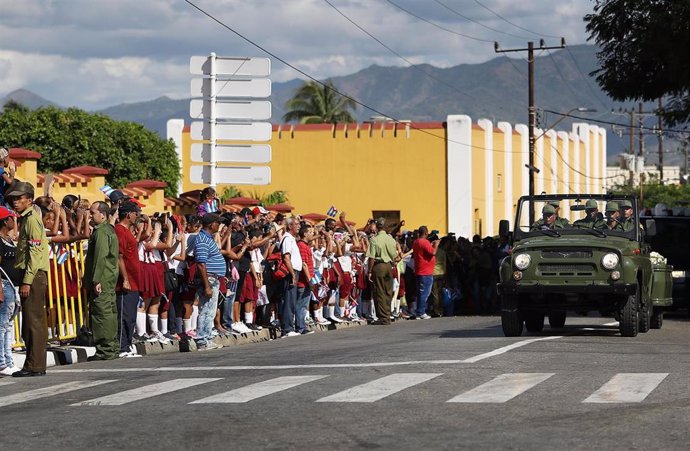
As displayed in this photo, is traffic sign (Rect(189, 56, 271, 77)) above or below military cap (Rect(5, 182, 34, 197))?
above

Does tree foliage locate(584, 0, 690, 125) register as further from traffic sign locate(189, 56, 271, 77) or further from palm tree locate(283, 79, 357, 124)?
palm tree locate(283, 79, 357, 124)

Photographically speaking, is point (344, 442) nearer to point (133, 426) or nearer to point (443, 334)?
point (133, 426)

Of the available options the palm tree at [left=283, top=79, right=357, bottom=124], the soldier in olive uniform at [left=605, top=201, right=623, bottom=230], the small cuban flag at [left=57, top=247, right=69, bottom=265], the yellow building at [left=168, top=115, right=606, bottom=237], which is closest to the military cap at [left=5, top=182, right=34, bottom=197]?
the small cuban flag at [left=57, top=247, right=69, bottom=265]

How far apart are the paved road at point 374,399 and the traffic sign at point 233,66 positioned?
10438 mm

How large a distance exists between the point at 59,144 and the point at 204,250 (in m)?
31.8

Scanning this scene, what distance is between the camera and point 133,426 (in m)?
10.5

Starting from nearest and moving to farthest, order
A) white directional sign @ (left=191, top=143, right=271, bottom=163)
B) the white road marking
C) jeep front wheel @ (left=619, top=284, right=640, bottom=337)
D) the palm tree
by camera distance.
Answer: the white road marking < jeep front wheel @ (left=619, top=284, right=640, bottom=337) < white directional sign @ (left=191, top=143, right=271, bottom=163) < the palm tree

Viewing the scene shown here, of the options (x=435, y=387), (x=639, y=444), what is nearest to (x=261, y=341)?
(x=435, y=387)

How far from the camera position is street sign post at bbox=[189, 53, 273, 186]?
27.7 meters

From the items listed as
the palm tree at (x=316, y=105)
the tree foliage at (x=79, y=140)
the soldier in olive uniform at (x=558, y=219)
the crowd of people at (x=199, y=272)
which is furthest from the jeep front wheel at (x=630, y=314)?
the palm tree at (x=316, y=105)

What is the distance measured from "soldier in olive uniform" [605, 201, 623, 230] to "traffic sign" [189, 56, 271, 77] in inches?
364

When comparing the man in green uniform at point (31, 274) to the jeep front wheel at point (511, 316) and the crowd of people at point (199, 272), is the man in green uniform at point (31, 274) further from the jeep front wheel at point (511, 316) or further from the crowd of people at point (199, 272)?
the jeep front wheel at point (511, 316)

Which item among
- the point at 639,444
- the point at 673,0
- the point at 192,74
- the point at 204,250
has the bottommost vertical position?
the point at 639,444

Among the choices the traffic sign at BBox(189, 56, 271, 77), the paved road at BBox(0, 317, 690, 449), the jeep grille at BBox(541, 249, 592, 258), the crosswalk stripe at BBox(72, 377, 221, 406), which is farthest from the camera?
the traffic sign at BBox(189, 56, 271, 77)
